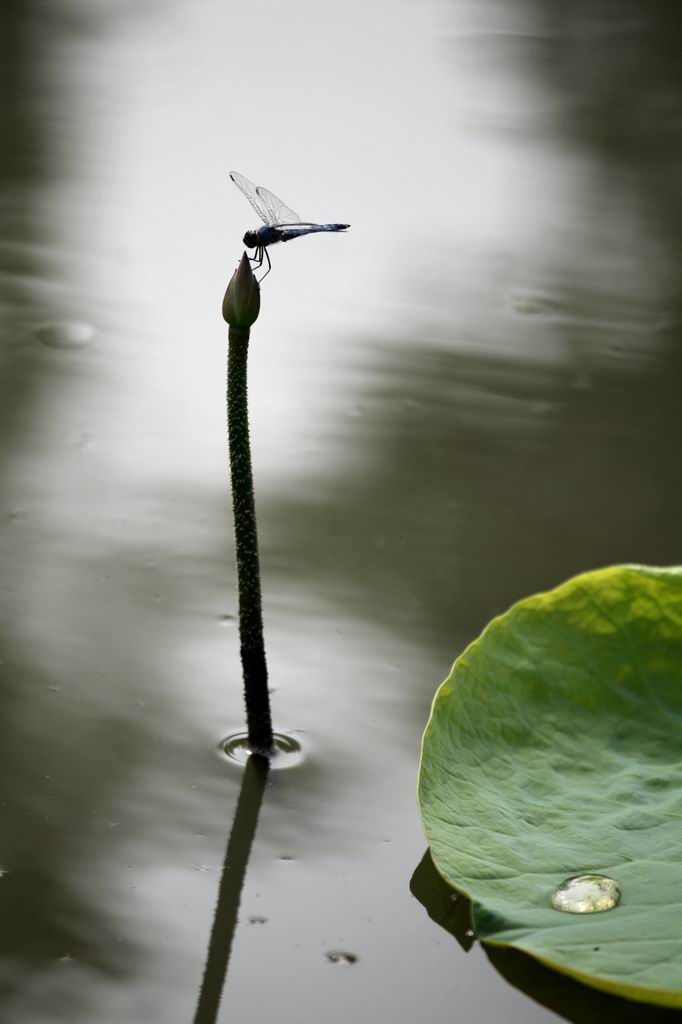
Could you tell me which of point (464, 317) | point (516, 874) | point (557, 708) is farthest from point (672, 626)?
point (464, 317)

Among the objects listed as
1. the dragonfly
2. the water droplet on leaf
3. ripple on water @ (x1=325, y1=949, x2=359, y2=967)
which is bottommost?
ripple on water @ (x1=325, y1=949, x2=359, y2=967)

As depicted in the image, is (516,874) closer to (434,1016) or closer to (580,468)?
(434,1016)

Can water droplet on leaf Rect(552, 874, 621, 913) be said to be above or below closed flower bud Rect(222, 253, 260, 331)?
below

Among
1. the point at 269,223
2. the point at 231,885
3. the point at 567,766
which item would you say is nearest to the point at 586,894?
the point at 567,766

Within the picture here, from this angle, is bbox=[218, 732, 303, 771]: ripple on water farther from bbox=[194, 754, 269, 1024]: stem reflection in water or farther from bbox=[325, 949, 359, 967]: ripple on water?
bbox=[325, 949, 359, 967]: ripple on water

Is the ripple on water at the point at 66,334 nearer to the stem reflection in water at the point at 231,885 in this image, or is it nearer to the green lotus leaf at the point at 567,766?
the stem reflection in water at the point at 231,885

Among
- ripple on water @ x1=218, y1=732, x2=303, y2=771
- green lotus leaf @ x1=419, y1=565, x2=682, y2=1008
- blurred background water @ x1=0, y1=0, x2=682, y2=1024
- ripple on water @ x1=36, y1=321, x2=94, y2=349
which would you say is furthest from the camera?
ripple on water @ x1=36, y1=321, x2=94, y2=349

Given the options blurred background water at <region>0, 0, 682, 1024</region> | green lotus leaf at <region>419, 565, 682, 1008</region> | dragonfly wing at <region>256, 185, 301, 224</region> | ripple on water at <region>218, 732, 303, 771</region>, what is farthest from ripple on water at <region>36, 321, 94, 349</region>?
green lotus leaf at <region>419, 565, 682, 1008</region>
